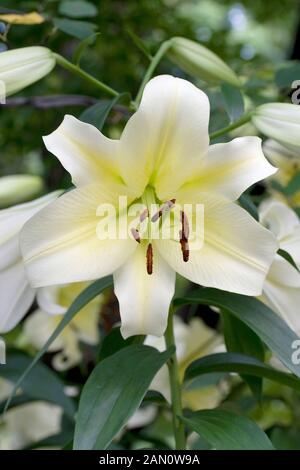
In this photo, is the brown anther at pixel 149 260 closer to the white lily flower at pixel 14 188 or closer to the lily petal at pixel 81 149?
the lily petal at pixel 81 149

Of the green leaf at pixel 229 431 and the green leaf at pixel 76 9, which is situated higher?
the green leaf at pixel 76 9

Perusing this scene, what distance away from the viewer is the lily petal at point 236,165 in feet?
2.06

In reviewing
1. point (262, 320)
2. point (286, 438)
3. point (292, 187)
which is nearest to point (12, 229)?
point (262, 320)

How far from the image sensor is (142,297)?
64cm

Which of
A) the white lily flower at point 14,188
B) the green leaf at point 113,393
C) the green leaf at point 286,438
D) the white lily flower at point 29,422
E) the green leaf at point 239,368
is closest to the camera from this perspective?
the green leaf at point 113,393

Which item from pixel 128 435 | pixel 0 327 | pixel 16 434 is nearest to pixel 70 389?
pixel 16 434

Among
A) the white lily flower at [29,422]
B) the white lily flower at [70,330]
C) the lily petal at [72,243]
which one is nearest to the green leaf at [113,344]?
the lily petal at [72,243]

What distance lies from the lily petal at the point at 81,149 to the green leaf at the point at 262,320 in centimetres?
17

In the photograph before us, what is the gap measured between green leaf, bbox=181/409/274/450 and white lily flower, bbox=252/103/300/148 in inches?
10.0

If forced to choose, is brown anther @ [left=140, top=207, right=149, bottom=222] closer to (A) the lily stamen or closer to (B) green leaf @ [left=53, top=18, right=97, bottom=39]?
(A) the lily stamen

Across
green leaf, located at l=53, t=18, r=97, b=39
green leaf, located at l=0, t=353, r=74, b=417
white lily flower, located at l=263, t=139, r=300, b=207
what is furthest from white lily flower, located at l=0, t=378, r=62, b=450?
green leaf, located at l=53, t=18, r=97, b=39

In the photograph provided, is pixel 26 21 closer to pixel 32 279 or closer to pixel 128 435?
pixel 32 279

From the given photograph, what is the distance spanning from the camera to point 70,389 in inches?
57.5
